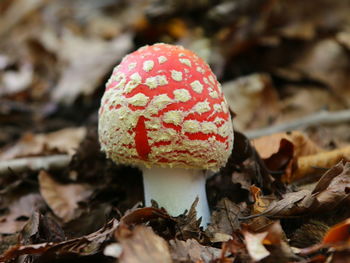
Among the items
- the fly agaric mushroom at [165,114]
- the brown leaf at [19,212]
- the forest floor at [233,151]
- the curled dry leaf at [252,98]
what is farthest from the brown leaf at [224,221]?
the curled dry leaf at [252,98]

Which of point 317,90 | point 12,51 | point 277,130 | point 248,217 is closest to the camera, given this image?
point 248,217

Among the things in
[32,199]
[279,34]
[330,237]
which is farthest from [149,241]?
A: [279,34]

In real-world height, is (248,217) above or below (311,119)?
below

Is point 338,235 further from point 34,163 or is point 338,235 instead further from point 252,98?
point 252,98

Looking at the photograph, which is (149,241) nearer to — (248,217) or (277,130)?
(248,217)

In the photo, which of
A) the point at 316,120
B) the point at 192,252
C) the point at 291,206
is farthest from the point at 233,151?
the point at 316,120

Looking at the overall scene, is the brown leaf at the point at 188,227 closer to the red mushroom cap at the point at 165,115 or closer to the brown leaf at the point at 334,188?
the red mushroom cap at the point at 165,115

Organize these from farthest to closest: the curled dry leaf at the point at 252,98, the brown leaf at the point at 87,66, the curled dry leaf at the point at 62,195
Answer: the brown leaf at the point at 87,66
the curled dry leaf at the point at 252,98
the curled dry leaf at the point at 62,195
